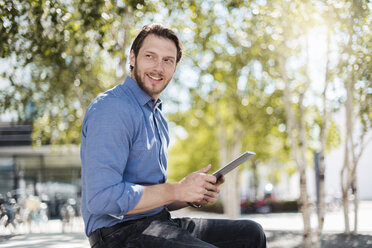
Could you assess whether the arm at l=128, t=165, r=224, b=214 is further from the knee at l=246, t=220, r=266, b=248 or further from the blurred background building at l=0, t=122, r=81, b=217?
the blurred background building at l=0, t=122, r=81, b=217

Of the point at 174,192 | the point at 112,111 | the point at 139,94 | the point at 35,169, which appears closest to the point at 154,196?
the point at 174,192

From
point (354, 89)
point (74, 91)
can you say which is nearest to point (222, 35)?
point (354, 89)

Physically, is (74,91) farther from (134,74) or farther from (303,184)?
(134,74)

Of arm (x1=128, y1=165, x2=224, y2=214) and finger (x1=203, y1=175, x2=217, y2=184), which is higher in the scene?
finger (x1=203, y1=175, x2=217, y2=184)

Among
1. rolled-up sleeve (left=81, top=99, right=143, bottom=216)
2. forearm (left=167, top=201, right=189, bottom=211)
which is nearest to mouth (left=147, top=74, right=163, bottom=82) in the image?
rolled-up sleeve (left=81, top=99, right=143, bottom=216)

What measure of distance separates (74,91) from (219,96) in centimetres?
573

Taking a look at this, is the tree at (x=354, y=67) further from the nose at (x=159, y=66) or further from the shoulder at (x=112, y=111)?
the shoulder at (x=112, y=111)

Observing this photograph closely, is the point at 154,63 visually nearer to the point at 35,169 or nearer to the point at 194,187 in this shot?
the point at 194,187

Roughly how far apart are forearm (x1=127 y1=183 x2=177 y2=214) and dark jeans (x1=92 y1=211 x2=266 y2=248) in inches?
5.6

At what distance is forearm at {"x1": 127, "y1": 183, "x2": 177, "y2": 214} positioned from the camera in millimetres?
1996

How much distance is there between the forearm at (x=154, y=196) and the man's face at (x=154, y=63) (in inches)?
26.4

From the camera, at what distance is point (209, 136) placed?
102 ft

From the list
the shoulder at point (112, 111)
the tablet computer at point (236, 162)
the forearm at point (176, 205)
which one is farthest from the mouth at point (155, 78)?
the forearm at point (176, 205)

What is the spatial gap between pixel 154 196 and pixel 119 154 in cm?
25
